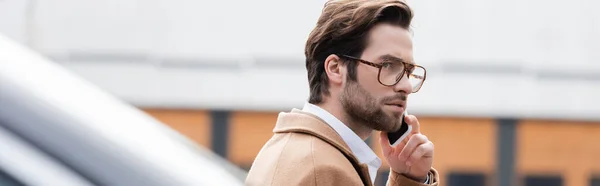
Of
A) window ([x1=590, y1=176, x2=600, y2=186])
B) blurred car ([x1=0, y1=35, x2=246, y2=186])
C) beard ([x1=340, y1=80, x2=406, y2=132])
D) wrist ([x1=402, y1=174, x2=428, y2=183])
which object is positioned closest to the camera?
blurred car ([x1=0, y1=35, x2=246, y2=186])

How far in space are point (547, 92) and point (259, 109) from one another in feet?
5.77

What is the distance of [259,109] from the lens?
7.24 metres

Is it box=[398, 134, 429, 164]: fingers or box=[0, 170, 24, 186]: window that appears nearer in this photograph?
box=[0, 170, 24, 186]: window

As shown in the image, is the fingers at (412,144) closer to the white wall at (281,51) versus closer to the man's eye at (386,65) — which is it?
the man's eye at (386,65)

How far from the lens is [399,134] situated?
5.04ft

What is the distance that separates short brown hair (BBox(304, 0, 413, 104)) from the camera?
4.84 ft

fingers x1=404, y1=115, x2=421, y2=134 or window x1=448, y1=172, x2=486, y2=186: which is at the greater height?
window x1=448, y1=172, x2=486, y2=186

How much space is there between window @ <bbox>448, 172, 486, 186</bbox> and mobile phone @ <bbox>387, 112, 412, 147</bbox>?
569cm

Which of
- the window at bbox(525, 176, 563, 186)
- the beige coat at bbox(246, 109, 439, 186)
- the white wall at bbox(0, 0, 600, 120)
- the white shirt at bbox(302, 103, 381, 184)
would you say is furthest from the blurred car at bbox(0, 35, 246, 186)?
the window at bbox(525, 176, 563, 186)

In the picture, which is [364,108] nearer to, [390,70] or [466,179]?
[390,70]

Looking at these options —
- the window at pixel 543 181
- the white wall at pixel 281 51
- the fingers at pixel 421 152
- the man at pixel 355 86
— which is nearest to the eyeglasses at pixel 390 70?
the man at pixel 355 86

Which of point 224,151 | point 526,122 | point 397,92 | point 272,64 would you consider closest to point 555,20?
point 526,122

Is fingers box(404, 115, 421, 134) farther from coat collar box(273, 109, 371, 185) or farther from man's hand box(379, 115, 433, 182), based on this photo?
coat collar box(273, 109, 371, 185)

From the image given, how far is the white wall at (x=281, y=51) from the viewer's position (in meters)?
7.05
